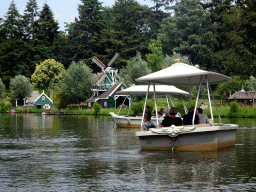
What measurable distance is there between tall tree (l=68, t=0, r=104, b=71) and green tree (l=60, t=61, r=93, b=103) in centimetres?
2928

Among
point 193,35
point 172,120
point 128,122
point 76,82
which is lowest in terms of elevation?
point 128,122

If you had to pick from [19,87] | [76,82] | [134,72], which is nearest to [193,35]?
[134,72]

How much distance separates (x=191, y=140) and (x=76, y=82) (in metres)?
66.8

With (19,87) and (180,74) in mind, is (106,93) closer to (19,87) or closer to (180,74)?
(19,87)

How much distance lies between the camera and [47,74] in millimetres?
113375

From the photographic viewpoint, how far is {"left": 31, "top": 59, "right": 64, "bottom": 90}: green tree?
111812 millimetres

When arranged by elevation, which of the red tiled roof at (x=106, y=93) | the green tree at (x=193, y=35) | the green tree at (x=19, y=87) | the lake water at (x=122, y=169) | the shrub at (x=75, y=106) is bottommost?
the lake water at (x=122, y=169)

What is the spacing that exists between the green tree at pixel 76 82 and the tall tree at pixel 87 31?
96.1ft

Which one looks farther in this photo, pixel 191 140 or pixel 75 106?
pixel 75 106

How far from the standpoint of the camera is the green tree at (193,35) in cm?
9712

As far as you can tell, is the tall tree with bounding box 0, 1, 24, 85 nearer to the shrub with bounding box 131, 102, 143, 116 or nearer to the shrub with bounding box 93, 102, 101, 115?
the shrub with bounding box 93, 102, 101, 115

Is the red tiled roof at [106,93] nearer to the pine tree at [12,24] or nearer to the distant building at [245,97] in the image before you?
the distant building at [245,97]

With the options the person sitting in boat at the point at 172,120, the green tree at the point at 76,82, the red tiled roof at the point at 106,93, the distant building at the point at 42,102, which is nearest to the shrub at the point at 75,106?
the green tree at the point at 76,82

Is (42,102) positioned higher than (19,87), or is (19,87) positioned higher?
(19,87)
